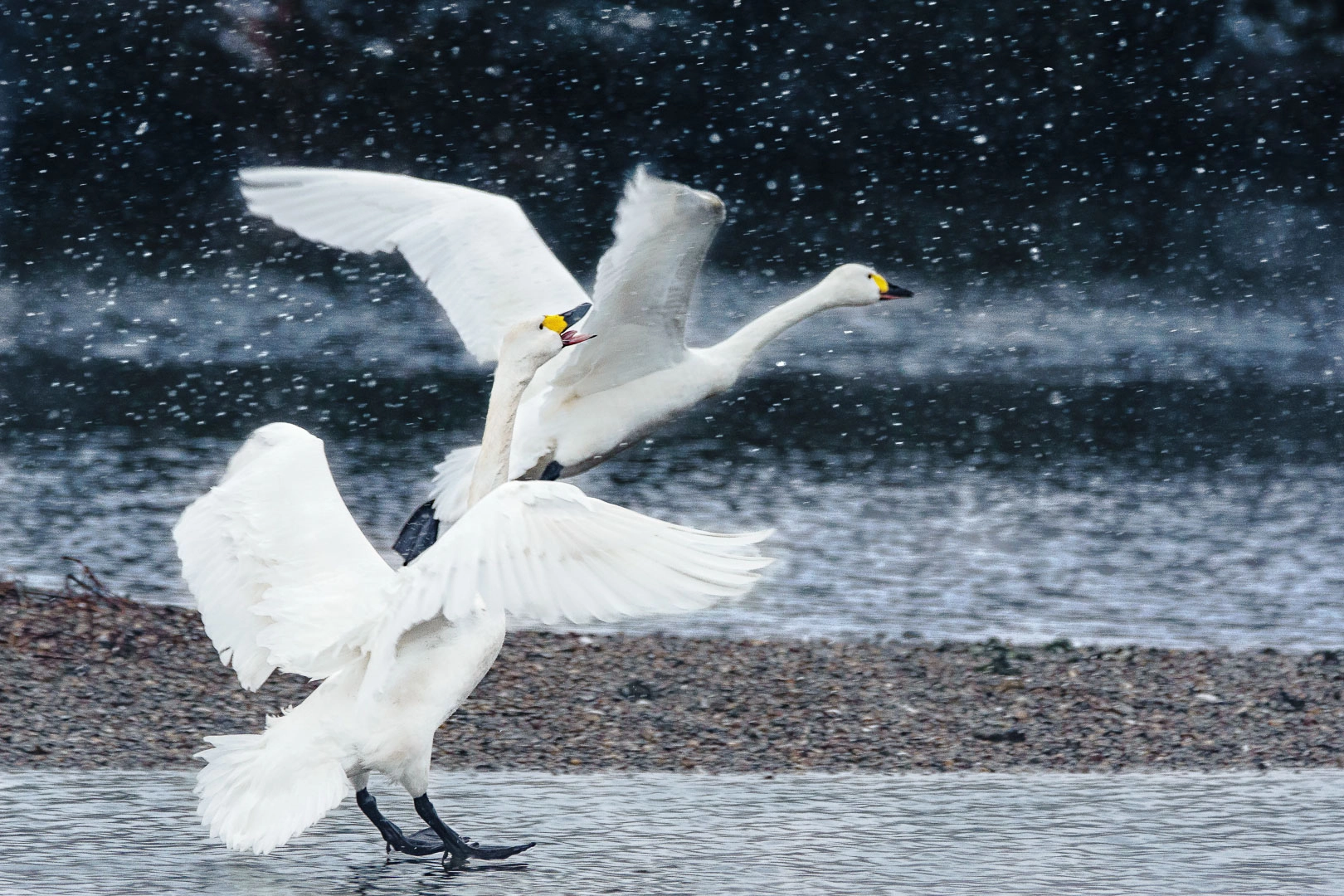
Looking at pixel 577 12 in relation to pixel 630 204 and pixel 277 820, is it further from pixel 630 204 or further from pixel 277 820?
pixel 277 820

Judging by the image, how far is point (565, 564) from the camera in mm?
4660

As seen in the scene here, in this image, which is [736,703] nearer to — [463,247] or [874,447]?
[463,247]

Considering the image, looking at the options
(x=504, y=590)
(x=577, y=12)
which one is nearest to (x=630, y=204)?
(x=504, y=590)

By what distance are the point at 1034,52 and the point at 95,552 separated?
26.8 m

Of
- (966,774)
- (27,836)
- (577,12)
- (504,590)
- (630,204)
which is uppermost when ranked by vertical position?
(577,12)

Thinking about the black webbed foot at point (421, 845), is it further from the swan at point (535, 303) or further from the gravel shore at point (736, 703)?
the swan at point (535, 303)

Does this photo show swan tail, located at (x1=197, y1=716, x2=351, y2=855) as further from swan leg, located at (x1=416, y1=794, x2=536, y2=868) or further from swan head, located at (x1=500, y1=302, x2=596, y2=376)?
swan head, located at (x1=500, y1=302, x2=596, y2=376)

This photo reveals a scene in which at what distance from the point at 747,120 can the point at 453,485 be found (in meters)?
25.0

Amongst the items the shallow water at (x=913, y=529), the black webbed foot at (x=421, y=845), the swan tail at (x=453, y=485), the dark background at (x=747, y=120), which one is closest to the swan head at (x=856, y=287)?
the shallow water at (x=913, y=529)

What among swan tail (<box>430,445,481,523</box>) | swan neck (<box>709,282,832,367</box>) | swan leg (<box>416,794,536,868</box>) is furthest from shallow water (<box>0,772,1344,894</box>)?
swan neck (<box>709,282,832,367</box>)

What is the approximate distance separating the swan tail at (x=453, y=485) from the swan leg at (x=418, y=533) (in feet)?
0.13

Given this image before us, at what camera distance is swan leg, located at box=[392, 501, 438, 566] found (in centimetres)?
707

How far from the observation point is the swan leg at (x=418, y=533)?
707 centimetres

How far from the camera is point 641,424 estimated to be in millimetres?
8266
